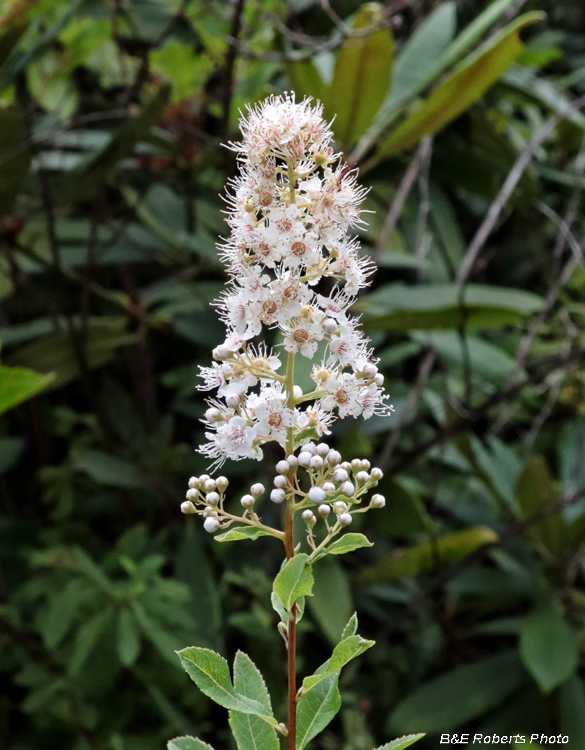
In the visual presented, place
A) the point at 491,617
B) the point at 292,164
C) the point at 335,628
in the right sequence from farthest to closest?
the point at 491,617 → the point at 335,628 → the point at 292,164

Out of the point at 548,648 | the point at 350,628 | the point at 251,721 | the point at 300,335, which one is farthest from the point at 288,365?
the point at 548,648

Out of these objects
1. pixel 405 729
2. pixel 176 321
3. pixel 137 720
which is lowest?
pixel 137 720

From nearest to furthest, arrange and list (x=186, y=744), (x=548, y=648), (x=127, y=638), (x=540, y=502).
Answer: (x=186, y=744)
(x=127, y=638)
(x=548, y=648)
(x=540, y=502)

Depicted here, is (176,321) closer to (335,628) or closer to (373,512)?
(373,512)

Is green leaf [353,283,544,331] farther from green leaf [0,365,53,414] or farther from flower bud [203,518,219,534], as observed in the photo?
flower bud [203,518,219,534]

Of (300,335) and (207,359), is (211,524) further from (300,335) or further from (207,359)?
(207,359)

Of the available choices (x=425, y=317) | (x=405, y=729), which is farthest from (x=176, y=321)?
(x=405, y=729)

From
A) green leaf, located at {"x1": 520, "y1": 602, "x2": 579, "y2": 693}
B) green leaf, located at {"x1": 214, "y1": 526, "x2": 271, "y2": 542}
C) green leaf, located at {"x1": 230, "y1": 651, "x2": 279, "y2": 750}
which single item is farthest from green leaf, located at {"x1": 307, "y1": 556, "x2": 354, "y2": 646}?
green leaf, located at {"x1": 214, "y1": 526, "x2": 271, "y2": 542}
